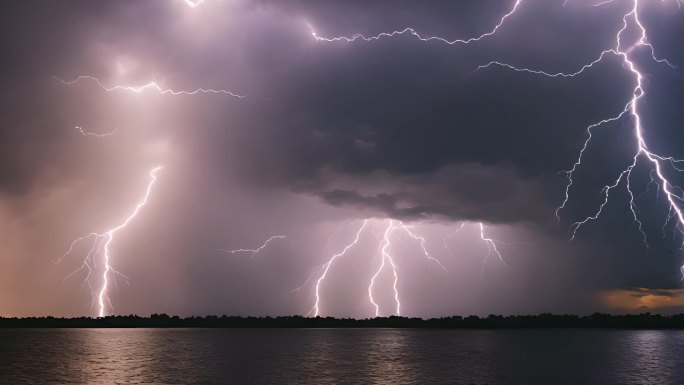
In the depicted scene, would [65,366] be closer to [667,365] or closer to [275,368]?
[275,368]

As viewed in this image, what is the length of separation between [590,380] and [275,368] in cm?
1800

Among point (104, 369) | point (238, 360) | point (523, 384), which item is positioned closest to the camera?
point (523, 384)

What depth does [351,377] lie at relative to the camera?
32.2 m

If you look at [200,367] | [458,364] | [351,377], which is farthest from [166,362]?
[458,364]

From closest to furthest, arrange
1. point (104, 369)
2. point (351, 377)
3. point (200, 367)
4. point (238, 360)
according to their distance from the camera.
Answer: point (351, 377)
point (104, 369)
point (200, 367)
point (238, 360)

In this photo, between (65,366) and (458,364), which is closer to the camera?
(65,366)

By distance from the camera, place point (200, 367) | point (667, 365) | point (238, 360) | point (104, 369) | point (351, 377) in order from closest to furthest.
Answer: point (351, 377) < point (104, 369) < point (200, 367) < point (667, 365) < point (238, 360)

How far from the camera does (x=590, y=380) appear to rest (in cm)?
3250

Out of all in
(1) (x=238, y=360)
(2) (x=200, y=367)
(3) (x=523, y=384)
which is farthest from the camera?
(1) (x=238, y=360)

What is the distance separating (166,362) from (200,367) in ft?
16.4

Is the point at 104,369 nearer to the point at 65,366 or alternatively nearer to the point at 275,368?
the point at 65,366

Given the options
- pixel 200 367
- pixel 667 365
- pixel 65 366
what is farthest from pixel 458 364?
pixel 65 366

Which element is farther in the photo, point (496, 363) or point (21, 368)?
point (496, 363)

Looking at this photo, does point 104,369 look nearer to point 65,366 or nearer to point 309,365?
point 65,366
